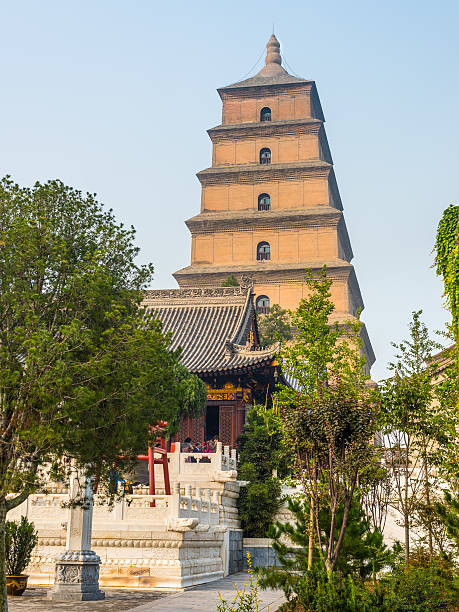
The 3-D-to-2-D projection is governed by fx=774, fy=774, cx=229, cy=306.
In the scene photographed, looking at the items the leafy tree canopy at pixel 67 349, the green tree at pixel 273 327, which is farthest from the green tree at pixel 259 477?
the green tree at pixel 273 327

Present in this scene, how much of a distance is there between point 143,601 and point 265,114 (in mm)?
39244

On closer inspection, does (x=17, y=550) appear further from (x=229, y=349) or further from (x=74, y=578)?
(x=229, y=349)

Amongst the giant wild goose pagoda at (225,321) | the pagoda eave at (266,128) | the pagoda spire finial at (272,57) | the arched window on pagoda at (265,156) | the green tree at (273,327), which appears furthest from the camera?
the pagoda spire finial at (272,57)

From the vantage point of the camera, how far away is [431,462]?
14.0 m

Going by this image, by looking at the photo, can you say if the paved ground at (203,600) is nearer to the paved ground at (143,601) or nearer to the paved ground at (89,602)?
the paved ground at (143,601)

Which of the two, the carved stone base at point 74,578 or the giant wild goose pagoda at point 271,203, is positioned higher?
the giant wild goose pagoda at point 271,203

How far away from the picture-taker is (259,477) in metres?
20.9

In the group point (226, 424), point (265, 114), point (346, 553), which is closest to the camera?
point (346, 553)

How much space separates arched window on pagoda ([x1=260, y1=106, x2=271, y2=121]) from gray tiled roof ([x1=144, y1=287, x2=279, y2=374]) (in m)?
19.6

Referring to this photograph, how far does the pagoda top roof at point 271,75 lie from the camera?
47.6 meters

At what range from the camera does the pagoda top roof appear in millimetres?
47594

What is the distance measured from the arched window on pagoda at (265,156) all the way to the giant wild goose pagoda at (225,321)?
13 centimetres

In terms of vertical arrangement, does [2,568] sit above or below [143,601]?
above

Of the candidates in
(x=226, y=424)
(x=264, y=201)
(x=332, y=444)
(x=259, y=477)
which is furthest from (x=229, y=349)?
(x=264, y=201)
